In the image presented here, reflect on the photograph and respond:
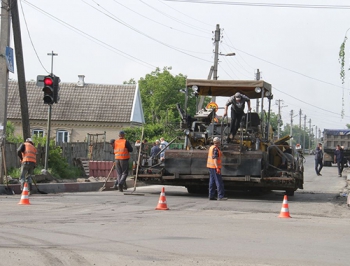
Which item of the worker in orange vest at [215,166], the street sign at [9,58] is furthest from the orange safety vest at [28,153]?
the worker in orange vest at [215,166]

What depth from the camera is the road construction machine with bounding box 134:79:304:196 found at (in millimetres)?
16438

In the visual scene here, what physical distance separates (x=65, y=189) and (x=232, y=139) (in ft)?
17.5

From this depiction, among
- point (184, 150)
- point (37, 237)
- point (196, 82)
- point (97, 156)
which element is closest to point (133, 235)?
point (37, 237)

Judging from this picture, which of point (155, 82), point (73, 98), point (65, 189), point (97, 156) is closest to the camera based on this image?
point (65, 189)

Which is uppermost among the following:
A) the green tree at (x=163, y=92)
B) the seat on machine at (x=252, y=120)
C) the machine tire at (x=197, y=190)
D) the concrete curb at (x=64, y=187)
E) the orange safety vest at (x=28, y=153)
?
the green tree at (x=163, y=92)

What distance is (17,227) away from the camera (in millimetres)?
9641

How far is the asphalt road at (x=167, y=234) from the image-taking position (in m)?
7.52

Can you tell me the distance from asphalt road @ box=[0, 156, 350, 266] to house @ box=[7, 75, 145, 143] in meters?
38.1

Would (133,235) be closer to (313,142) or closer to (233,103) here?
(233,103)

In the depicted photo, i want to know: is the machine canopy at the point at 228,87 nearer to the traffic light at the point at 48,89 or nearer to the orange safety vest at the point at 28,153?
the traffic light at the point at 48,89

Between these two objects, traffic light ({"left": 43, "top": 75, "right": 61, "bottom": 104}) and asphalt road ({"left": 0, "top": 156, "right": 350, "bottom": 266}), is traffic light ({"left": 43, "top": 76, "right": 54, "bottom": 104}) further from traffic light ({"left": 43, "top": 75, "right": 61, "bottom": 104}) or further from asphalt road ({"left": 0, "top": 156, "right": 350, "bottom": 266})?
asphalt road ({"left": 0, "top": 156, "right": 350, "bottom": 266})

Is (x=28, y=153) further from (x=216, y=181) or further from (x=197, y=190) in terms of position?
→ (x=216, y=181)

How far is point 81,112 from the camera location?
5394 centimetres

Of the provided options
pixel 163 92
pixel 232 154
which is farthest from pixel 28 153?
pixel 163 92
